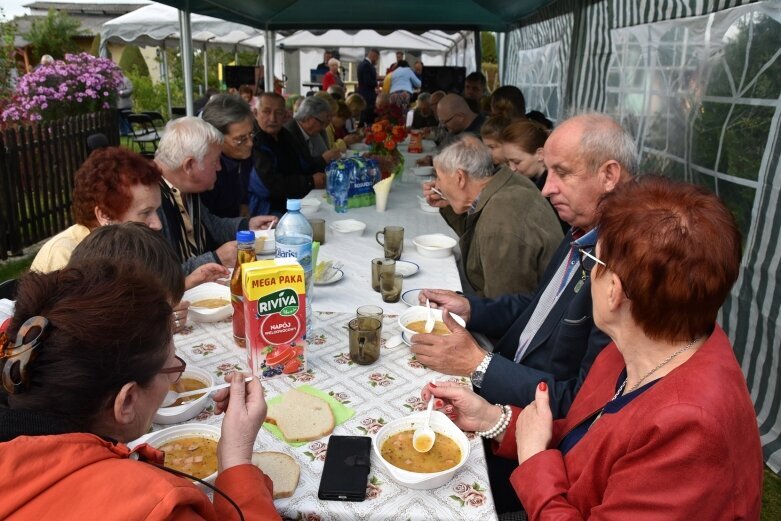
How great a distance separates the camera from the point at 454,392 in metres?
1.63

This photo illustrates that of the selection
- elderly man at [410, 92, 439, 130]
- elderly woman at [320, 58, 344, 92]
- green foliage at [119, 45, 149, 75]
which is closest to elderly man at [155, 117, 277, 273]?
elderly man at [410, 92, 439, 130]

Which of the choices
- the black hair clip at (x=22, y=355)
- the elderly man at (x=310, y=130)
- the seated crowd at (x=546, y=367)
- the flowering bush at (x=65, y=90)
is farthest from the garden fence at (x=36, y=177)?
the black hair clip at (x=22, y=355)

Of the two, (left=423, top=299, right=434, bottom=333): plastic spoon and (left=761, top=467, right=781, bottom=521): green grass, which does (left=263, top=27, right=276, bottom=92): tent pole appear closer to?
(left=423, top=299, right=434, bottom=333): plastic spoon

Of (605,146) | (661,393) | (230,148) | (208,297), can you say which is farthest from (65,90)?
(661,393)

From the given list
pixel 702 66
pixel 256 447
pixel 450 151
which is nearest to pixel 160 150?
pixel 450 151

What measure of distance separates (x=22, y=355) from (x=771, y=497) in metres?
3.30

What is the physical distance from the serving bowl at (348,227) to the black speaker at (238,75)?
10964 mm

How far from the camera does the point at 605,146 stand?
7.57 feet

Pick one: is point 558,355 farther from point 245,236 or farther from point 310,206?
point 310,206

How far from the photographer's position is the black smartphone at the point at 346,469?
4.35 feet

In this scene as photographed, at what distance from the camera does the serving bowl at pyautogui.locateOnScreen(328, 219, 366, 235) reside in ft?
12.2

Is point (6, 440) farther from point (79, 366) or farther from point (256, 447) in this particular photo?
point (256, 447)

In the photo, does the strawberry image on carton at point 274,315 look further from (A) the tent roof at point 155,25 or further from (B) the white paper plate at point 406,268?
(A) the tent roof at point 155,25

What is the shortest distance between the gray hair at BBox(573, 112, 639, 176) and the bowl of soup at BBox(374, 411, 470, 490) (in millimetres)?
1350
